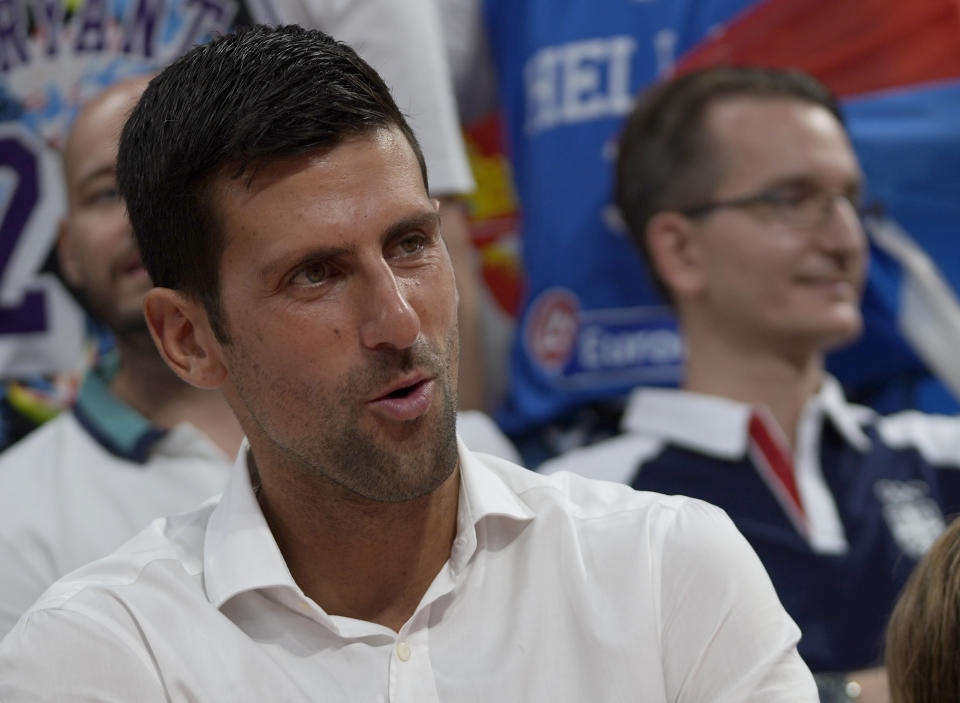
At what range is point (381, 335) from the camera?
126 centimetres

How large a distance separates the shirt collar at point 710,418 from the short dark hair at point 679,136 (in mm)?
289

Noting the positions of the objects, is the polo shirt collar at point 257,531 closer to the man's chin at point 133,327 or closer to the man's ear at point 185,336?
the man's ear at point 185,336

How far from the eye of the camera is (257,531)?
4.50 feet

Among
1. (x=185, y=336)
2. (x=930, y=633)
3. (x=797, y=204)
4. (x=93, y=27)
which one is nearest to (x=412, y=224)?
(x=185, y=336)

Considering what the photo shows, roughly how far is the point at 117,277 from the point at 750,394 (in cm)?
116

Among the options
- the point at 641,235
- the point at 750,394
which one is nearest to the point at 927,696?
the point at 750,394

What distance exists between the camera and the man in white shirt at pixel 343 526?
4.19 feet

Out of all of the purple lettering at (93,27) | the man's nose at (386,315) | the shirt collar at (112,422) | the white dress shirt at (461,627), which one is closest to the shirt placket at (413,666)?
the white dress shirt at (461,627)

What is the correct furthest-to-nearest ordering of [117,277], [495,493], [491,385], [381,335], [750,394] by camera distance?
[491,385] → [750,394] → [117,277] → [495,493] → [381,335]

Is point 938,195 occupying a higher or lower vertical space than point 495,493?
lower

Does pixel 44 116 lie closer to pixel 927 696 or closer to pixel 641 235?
pixel 641 235

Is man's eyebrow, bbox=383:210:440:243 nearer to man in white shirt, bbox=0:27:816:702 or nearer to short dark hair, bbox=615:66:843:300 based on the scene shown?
man in white shirt, bbox=0:27:816:702

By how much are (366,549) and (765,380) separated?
127cm

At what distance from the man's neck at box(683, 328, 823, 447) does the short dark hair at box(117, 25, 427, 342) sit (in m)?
1.20
